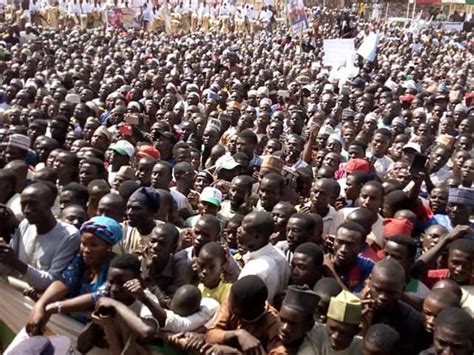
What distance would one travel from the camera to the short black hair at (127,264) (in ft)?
9.86

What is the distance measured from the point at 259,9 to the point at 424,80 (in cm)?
1862

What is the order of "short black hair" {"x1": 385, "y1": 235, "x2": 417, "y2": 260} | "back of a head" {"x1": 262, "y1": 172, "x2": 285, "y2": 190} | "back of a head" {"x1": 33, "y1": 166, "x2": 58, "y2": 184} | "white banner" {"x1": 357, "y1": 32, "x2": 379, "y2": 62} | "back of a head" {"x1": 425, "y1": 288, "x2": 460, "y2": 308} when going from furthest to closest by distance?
"white banner" {"x1": 357, "y1": 32, "x2": 379, "y2": 62}, "back of a head" {"x1": 33, "y1": 166, "x2": 58, "y2": 184}, "back of a head" {"x1": 262, "y1": 172, "x2": 285, "y2": 190}, "short black hair" {"x1": 385, "y1": 235, "x2": 417, "y2": 260}, "back of a head" {"x1": 425, "y1": 288, "x2": 460, "y2": 308}

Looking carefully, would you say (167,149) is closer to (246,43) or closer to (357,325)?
(357,325)

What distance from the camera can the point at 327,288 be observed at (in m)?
3.15

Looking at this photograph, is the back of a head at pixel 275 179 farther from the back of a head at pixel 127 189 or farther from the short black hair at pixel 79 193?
the short black hair at pixel 79 193

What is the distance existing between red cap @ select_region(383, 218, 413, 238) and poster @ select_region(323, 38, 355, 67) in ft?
30.5

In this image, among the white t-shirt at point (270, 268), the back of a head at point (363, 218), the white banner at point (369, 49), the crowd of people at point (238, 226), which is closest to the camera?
the crowd of people at point (238, 226)

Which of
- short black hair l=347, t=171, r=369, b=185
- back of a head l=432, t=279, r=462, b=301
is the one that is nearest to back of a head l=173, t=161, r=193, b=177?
short black hair l=347, t=171, r=369, b=185

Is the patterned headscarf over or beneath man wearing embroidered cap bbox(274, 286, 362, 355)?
over

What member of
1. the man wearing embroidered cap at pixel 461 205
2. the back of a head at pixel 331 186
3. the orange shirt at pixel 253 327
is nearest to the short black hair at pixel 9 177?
the orange shirt at pixel 253 327

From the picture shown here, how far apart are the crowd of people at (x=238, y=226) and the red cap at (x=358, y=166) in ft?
0.07

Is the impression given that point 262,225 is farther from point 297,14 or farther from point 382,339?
point 297,14

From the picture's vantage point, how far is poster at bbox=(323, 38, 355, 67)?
13.4 m

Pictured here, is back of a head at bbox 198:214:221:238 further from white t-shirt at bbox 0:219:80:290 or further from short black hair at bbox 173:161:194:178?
short black hair at bbox 173:161:194:178
